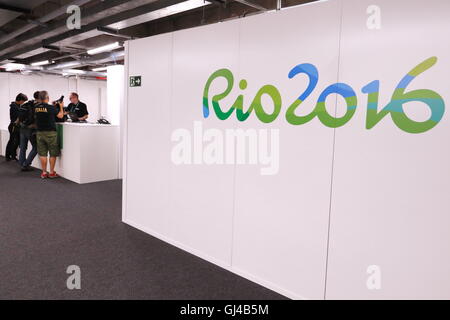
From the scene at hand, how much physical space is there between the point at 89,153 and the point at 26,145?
2235mm

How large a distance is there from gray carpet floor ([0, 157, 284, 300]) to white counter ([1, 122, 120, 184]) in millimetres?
1413

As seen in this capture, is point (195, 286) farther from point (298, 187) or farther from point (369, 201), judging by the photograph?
point (369, 201)

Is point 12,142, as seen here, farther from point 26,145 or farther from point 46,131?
point 46,131

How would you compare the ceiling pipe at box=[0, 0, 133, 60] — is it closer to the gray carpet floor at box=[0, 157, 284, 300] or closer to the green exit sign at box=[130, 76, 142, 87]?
the green exit sign at box=[130, 76, 142, 87]

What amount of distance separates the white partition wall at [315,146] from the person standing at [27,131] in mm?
4607

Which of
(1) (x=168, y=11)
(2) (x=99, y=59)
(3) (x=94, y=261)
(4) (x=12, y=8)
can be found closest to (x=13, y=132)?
(2) (x=99, y=59)

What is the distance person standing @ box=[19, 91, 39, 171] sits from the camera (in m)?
6.94

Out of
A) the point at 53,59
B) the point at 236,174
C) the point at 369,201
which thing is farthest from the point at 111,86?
the point at 369,201

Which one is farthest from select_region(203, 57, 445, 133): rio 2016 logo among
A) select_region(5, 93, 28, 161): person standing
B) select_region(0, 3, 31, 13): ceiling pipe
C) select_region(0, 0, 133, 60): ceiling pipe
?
select_region(5, 93, 28, 161): person standing

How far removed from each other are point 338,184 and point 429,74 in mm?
855

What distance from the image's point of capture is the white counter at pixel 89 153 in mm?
6148

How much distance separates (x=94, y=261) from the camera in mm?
3152

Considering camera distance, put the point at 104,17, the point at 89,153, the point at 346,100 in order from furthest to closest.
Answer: the point at 89,153
the point at 104,17
the point at 346,100

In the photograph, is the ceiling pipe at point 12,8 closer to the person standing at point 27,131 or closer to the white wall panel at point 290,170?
the person standing at point 27,131
